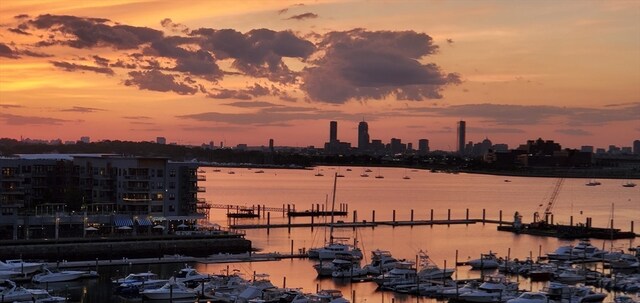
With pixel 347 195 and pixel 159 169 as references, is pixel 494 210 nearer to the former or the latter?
pixel 347 195

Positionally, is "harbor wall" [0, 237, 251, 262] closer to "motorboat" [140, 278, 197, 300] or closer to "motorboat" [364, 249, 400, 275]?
"motorboat" [364, 249, 400, 275]

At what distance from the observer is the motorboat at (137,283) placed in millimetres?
32250

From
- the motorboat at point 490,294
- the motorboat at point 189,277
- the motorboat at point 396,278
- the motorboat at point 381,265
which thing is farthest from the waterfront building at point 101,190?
the motorboat at point 490,294

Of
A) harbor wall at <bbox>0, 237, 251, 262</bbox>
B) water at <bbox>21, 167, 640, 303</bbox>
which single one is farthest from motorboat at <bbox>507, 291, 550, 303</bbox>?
harbor wall at <bbox>0, 237, 251, 262</bbox>

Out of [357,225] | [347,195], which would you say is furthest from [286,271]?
[347,195]

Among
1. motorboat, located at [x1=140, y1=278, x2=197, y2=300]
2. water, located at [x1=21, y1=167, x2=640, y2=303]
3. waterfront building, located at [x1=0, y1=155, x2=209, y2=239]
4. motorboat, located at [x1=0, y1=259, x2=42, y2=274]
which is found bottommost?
water, located at [x1=21, y1=167, x2=640, y2=303]

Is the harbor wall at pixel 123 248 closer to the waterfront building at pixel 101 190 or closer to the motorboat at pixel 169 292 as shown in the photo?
the waterfront building at pixel 101 190

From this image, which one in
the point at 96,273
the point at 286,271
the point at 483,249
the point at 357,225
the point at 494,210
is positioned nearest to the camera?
the point at 96,273

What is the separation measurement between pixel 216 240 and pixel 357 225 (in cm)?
1986

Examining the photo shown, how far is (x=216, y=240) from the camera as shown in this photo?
46062 mm

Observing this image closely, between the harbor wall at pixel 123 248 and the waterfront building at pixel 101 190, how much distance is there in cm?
273

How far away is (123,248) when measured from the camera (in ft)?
141

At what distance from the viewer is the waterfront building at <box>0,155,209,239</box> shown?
4600 cm

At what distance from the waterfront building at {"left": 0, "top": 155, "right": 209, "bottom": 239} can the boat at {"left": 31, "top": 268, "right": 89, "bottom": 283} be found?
384 inches
